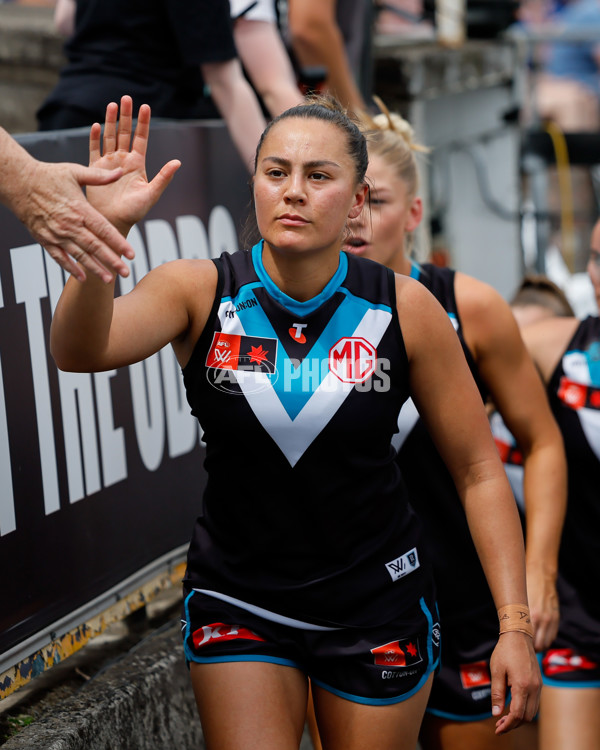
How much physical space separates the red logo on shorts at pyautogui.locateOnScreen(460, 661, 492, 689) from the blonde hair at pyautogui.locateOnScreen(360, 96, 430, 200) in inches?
59.4

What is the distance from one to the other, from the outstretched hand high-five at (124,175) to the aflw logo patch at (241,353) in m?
0.38

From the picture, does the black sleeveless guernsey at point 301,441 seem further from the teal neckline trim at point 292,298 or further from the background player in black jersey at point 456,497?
the background player in black jersey at point 456,497

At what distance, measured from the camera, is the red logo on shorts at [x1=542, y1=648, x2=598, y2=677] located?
12.6ft

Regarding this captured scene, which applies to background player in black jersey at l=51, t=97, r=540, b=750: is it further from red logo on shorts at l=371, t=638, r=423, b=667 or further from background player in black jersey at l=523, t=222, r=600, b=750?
background player in black jersey at l=523, t=222, r=600, b=750

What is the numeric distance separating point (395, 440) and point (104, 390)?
36.1 inches

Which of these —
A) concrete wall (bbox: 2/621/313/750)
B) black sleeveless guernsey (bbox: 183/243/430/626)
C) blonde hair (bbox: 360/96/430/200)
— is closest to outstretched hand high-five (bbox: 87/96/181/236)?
black sleeveless guernsey (bbox: 183/243/430/626)

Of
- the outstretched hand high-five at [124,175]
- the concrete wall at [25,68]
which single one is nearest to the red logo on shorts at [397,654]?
the outstretched hand high-five at [124,175]

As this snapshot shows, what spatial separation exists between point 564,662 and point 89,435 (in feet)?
5.72

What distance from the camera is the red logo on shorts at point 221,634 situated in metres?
2.69

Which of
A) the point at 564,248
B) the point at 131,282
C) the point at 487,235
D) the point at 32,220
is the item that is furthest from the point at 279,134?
the point at 564,248

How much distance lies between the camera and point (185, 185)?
4160 mm

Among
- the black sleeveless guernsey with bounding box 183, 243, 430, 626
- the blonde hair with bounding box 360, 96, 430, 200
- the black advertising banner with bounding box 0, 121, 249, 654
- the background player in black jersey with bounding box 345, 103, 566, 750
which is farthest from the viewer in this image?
the blonde hair with bounding box 360, 96, 430, 200

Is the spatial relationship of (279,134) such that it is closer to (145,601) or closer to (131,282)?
(131,282)

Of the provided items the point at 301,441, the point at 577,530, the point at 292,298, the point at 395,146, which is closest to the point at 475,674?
the point at 577,530
